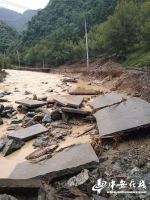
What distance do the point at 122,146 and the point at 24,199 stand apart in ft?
7.29

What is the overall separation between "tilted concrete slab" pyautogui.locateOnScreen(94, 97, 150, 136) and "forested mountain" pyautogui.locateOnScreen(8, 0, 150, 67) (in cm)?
1381

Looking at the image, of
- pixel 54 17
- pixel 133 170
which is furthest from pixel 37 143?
pixel 54 17

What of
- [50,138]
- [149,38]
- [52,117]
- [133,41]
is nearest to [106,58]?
[133,41]

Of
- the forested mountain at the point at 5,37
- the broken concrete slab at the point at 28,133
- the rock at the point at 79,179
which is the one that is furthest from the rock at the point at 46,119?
the forested mountain at the point at 5,37

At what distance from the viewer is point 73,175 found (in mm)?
3170

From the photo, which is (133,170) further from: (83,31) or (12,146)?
(83,31)

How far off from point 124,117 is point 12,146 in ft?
9.16

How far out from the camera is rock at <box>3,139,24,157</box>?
471cm

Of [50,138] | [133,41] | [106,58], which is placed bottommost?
[50,138]

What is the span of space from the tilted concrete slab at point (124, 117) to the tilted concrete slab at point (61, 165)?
88 cm

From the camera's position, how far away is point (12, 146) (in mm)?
4828

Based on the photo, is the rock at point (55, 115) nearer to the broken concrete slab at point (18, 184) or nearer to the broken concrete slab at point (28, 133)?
the broken concrete slab at point (28, 133)

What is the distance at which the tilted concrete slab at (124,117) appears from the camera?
13.8 feet

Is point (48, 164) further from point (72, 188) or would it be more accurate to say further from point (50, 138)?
point (50, 138)
